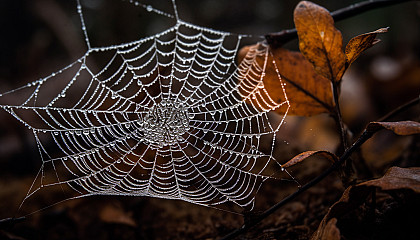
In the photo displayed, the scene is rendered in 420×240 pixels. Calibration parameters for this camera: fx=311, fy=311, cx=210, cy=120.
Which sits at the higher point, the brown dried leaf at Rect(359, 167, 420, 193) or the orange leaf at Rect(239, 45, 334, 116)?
the orange leaf at Rect(239, 45, 334, 116)

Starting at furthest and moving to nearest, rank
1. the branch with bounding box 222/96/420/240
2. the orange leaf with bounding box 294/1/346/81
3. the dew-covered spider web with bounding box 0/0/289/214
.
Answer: the dew-covered spider web with bounding box 0/0/289/214 → the orange leaf with bounding box 294/1/346/81 → the branch with bounding box 222/96/420/240

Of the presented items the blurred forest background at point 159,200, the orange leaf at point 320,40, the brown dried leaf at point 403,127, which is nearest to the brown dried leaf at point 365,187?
the brown dried leaf at point 403,127

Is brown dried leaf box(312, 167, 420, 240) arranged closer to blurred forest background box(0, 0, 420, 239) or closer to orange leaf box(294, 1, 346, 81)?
blurred forest background box(0, 0, 420, 239)

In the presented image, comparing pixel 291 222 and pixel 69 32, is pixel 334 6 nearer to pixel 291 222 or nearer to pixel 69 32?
pixel 69 32

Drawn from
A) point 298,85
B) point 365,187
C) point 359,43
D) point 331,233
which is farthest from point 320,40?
point 331,233

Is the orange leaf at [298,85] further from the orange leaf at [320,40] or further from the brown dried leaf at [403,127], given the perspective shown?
the brown dried leaf at [403,127]

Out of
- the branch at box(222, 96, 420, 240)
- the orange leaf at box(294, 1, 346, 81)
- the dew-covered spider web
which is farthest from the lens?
the dew-covered spider web

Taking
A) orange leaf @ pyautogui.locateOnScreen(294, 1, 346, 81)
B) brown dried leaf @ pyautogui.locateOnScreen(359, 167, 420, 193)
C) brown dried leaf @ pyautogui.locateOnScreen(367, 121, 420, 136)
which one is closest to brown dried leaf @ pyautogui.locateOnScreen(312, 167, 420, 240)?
brown dried leaf @ pyautogui.locateOnScreen(359, 167, 420, 193)
